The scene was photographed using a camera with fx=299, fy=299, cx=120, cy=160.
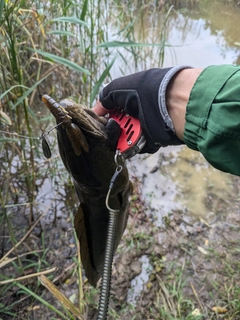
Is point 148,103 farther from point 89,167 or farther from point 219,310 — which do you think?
point 219,310

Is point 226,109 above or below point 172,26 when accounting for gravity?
above

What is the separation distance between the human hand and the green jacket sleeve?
9 cm

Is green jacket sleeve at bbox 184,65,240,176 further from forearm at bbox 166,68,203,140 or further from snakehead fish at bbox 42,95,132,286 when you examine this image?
snakehead fish at bbox 42,95,132,286

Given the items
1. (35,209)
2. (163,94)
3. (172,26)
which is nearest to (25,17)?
(163,94)

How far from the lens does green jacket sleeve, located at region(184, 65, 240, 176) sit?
758 mm

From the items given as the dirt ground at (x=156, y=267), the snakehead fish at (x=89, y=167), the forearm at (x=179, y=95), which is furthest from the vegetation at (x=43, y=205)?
the forearm at (x=179, y=95)

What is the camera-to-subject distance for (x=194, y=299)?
1.79m

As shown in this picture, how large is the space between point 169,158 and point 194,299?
1406 millimetres

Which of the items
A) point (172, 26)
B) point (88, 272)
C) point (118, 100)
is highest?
point (118, 100)

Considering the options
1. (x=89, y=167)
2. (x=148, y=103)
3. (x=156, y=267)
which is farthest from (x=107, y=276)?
(x=156, y=267)

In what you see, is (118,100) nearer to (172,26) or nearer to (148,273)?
(148,273)

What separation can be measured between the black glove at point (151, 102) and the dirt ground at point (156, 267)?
1.19 metres

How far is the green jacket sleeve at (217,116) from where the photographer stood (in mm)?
758

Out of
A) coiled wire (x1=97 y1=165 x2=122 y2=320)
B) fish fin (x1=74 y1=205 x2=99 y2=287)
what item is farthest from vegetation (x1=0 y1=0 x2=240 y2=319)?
coiled wire (x1=97 y1=165 x2=122 y2=320)
